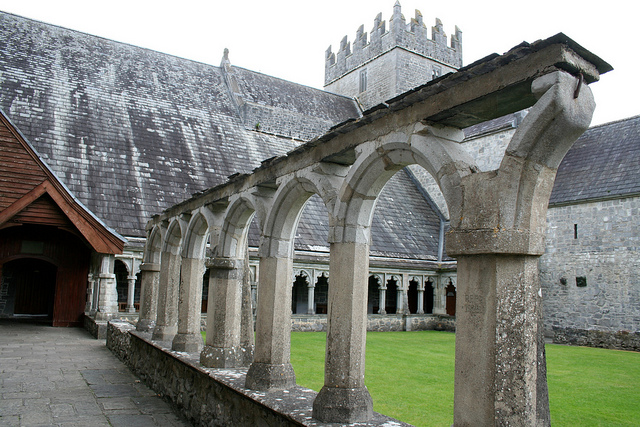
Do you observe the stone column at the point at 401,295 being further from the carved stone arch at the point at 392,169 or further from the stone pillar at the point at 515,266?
the stone pillar at the point at 515,266

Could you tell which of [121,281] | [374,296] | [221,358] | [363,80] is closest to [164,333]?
[221,358]

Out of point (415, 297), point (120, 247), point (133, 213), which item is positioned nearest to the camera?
point (120, 247)

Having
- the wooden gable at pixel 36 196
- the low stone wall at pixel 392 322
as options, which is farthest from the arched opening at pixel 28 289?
the low stone wall at pixel 392 322

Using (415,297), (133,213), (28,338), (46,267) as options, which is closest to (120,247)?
(133,213)

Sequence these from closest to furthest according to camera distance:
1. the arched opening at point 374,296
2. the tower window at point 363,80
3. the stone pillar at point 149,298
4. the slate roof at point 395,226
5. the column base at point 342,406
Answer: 1. the column base at point 342,406
2. the stone pillar at point 149,298
3. the slate roof at point 395,226
4. the arched opening at point 374,296
5. the tower window at point 363,80

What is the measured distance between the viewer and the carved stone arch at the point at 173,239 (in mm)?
7820

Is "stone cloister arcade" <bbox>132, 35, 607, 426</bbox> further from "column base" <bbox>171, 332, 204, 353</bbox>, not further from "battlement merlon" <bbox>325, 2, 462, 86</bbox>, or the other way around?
"battlement merlon" <bbox>325, 2, 462, 86</bbox>

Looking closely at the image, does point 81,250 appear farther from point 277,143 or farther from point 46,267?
point 277,143

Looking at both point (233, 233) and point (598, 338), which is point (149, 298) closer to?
point (233, 233)

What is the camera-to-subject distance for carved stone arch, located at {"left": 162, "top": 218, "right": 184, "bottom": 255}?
7820 mm

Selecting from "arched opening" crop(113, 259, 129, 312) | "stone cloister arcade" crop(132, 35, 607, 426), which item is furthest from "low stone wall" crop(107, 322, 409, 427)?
"arched opening" crop(113, 259, 129, 312)

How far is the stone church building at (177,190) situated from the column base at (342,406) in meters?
8.87

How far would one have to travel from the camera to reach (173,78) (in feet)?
59.3

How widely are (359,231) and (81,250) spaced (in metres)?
11.7
